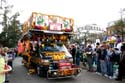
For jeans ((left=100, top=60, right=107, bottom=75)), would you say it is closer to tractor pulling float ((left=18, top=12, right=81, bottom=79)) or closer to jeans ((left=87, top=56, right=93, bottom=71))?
tractor pulling float ((left=18, top=12, right=81, bottom=79))

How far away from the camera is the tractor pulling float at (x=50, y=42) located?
1602cm

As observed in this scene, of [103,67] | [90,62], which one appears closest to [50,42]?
[90,62]

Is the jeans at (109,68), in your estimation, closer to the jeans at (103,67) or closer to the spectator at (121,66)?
the jeans at (103,67)

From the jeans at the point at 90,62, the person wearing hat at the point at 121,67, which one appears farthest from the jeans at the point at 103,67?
the jeans at the point at 90,62

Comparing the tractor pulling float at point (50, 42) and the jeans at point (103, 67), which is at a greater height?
the tractor pulling float at point (50, 42)

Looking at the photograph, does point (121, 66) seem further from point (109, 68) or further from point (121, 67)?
point (109, 68)

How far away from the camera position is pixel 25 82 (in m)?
15.1

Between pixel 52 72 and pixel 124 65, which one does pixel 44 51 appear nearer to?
pixel 52 72

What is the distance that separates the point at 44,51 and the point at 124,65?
4.88m

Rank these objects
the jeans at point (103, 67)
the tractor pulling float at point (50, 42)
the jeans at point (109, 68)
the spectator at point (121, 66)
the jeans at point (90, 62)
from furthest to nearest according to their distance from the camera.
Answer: the jeans at point (90, 62)
the jeans at point (103, 67)
the jeans at point (109, 68)
the tractor pulling float at point (50, 42)
the spectator at point (121, 66)

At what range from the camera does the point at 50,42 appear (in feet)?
60.7

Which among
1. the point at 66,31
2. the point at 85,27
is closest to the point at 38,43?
the point at 66,31

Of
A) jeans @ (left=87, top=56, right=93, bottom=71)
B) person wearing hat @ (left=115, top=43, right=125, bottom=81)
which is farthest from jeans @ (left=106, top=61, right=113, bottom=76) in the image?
jeans @ (left=87, top=56, right=93, bottom=71)

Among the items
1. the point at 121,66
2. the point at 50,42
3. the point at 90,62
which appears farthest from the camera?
the point at 90,62
